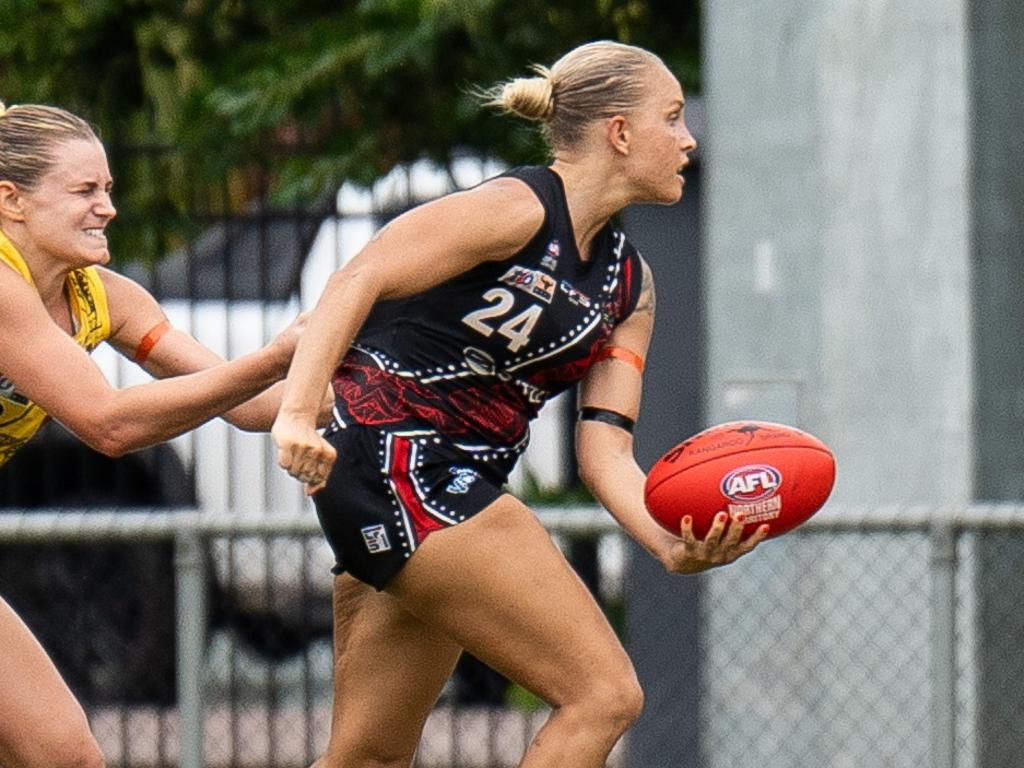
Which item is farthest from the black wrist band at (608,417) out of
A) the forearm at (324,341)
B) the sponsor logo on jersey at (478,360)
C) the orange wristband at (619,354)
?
the forearm at (324,341)

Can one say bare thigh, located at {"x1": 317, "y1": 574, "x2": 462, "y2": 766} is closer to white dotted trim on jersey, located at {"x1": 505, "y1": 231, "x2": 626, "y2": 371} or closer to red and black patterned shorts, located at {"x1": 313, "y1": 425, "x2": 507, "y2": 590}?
red and black patterned shorts, located at {"x1": 313, "y1": 425, "x2": 507, "y2": 590}

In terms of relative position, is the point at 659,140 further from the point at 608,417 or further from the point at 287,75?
the point at 287,75

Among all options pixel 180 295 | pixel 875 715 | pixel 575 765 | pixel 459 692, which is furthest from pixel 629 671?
pixel 180 295

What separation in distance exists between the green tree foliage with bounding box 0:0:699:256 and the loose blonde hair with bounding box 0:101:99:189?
2.67m

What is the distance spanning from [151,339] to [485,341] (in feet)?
2.73

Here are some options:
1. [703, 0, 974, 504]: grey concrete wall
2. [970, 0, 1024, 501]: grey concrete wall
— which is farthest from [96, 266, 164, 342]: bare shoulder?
[970, 0, 1024, 501]: grey concrete wall

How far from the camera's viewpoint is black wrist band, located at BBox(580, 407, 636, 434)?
16.5ft

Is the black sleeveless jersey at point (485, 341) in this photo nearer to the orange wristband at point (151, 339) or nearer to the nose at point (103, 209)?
the orange wristband at point (151, 339)

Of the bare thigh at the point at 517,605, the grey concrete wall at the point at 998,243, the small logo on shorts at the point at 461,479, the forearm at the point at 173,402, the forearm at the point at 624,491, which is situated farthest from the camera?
the grey concrete wall at the point at 998,243

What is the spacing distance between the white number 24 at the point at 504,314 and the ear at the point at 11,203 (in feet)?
3.21

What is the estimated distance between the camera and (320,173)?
793 centimetres

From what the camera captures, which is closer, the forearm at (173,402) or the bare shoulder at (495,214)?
the forearm at (173,402)

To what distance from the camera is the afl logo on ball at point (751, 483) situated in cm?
471

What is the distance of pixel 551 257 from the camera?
474 cm
